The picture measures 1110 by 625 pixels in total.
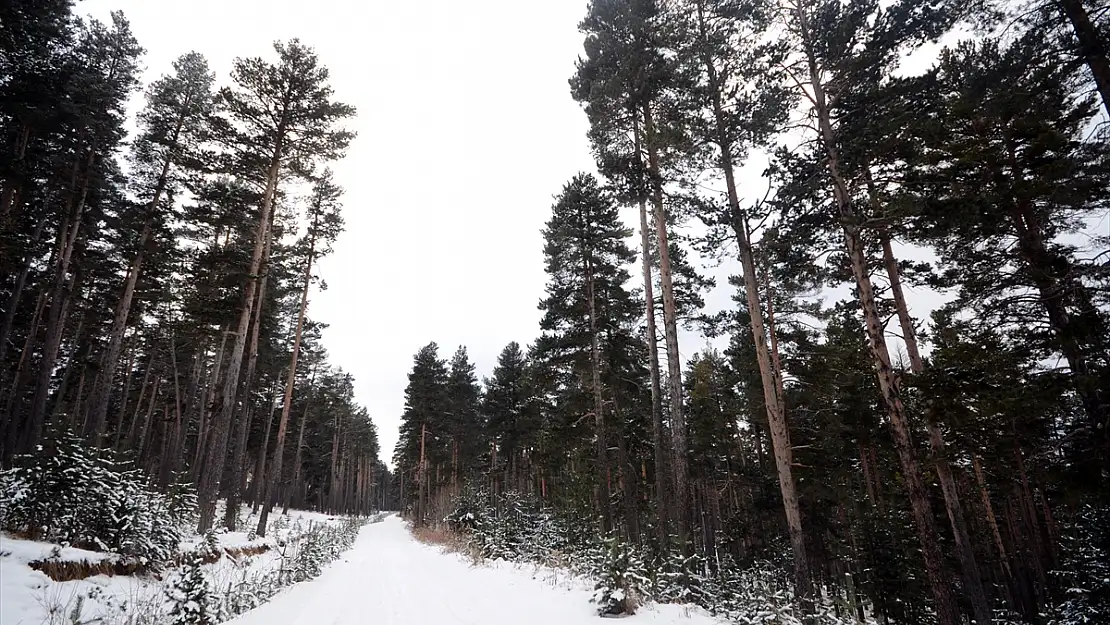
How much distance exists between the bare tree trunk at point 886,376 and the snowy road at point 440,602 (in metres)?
4.27

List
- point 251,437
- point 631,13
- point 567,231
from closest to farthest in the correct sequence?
1. point 631,13
2. point 567,231
3. point 251,437

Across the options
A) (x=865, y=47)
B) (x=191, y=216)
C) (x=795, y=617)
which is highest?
(x=191, y=216)

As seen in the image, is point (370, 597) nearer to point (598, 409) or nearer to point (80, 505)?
point (80, 505)

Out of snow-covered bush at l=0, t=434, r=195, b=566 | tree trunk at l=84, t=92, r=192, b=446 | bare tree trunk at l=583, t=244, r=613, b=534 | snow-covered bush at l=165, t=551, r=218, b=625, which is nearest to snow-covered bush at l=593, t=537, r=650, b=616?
snow-covered bush at l=165, t=551, r=218, b=625

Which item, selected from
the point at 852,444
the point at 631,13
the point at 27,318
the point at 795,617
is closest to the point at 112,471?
the point at 795,617

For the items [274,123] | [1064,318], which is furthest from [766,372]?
[274,123]

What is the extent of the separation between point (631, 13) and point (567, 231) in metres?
7.35

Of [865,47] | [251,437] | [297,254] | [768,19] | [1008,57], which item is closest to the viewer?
[1008,57]

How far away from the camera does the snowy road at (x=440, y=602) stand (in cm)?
693

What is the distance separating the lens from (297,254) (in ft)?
67.0

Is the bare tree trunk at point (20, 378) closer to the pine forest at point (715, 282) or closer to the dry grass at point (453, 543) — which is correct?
the pine forest at point (715, 282)

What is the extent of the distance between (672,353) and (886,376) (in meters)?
4.76

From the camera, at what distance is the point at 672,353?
12164mm

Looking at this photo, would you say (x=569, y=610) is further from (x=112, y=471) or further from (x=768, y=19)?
(x=768, y=19)
